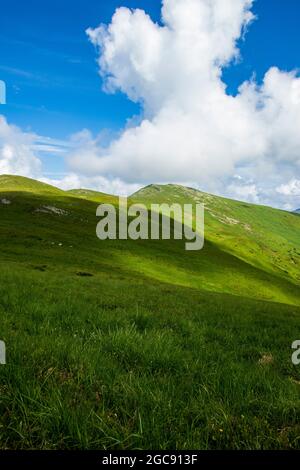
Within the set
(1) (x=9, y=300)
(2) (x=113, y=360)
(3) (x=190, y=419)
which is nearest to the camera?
(3) (x=190, y=419)

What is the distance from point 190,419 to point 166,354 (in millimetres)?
2113

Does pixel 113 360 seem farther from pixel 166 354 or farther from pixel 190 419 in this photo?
pixel 190 419

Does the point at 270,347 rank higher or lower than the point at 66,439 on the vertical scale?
lower

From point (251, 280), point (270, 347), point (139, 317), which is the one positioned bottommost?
point (251, 280)

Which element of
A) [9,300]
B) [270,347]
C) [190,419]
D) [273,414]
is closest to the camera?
[190,419]

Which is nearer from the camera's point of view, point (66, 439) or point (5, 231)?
point (66, 439)

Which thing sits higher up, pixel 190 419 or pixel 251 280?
pixel 190 419

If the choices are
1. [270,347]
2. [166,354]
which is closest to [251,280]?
[270,347]

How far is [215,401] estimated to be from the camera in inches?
204

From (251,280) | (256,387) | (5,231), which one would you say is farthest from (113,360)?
(251,280)

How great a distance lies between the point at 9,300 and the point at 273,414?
9.85m

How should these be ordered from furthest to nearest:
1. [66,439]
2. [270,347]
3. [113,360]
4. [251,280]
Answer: [251,280], [270,347], [113,360], [66,439]
